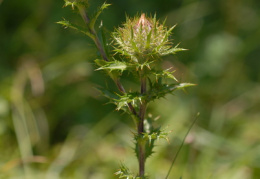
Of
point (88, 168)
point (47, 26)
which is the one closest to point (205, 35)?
point (47, 26)

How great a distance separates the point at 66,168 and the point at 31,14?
→ 1725 millimetres

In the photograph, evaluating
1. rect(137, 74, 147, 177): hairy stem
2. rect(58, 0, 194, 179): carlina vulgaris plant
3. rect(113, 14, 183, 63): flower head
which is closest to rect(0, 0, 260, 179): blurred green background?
rect(137, 74, 147, 177): hairy stem

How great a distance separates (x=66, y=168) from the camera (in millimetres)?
2709

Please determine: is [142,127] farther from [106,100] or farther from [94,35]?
[106,100]

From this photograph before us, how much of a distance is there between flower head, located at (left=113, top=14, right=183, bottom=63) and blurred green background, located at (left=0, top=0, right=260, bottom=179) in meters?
1.11

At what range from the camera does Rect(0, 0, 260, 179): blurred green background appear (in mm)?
2633

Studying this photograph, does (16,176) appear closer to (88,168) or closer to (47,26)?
(88,168)

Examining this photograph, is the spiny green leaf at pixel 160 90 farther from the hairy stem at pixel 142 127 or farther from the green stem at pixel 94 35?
the green stem at pixel 94 35

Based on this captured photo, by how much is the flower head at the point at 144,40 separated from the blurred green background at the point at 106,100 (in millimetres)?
1110

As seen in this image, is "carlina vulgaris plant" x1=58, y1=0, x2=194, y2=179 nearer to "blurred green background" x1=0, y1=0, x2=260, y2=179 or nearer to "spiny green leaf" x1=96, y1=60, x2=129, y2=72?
"spiny green leaf" x1=96, y1=60, x2=129, y2=72

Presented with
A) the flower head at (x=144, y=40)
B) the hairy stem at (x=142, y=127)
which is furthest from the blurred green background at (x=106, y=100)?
the flower head at (x=144, y=40)

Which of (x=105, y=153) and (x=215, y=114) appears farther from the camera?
(x=215, y=114)

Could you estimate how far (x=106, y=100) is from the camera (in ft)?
10.9

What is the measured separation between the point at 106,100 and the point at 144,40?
197cm
